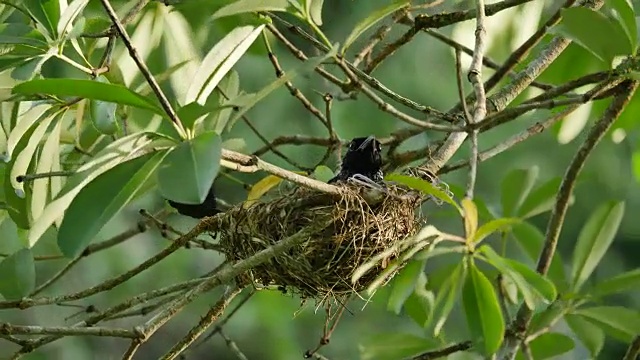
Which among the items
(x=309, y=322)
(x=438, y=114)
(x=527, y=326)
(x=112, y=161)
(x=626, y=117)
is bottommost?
(x=309, y=322)

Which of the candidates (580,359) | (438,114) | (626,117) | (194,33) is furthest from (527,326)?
(580,359)

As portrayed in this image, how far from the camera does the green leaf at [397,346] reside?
1909 millimetres

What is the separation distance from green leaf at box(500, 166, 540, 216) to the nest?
0.56m

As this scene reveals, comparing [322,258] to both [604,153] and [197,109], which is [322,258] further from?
[604,153]

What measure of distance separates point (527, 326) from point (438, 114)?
0.64 meters

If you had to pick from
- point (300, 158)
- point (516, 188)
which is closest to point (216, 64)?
point (516, 188)

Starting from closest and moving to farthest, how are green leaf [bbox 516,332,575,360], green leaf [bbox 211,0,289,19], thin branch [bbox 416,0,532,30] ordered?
green leaf [bbox 211,0,289,19] → thin branch [bbox 416,0,532,30] → green leaf [bbox 516,332,575,360]

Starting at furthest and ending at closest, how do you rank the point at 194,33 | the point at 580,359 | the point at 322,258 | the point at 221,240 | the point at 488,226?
the point at 580,359
the point at 194,33
the point at 221,240
the point at 322,258
the point at 488,226

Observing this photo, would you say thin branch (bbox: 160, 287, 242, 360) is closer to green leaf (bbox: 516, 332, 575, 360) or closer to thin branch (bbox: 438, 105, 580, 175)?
thin branch (bbox: 438, 105, 580, 175)

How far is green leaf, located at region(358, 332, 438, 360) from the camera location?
6.26 feet

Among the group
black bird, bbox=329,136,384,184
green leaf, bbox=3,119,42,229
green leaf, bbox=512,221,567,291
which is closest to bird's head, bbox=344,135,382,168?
black bird, bbox=329,136,384,184

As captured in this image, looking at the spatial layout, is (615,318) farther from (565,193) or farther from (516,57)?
(516,57)

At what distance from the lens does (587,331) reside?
6.10 ft

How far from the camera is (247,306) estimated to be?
3.80 metres
